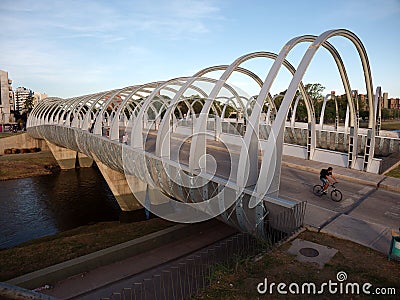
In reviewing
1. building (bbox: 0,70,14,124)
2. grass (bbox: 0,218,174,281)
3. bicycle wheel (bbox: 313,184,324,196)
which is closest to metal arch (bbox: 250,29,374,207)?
bicycle wheel (bbox: 313,184,324,196)

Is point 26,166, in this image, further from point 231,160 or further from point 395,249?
point 395,249

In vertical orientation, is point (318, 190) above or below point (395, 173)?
below

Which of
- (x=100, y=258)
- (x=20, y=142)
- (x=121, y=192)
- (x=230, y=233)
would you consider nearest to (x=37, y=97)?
(x=20, y=142)

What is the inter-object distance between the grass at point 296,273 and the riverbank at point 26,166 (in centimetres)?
3239

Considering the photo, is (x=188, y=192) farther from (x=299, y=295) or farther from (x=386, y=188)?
(x=386, y=188)

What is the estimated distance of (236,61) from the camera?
10.5 metres

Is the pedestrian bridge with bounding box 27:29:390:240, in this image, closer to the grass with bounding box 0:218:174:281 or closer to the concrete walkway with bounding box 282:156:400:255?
the concrete walkway with bounding box 282:156:400:255

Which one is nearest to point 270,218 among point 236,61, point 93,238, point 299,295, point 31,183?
point 299,295

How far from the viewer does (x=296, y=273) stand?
19.4 ft

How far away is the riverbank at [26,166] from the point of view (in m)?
31.4

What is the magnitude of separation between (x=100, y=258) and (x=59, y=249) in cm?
237

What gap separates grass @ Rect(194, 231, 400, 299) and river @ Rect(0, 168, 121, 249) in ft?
48.1

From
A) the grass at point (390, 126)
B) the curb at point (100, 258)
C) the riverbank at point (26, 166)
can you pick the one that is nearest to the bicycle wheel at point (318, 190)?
the curb at point (100, 258)

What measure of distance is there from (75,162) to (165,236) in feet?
91.8
